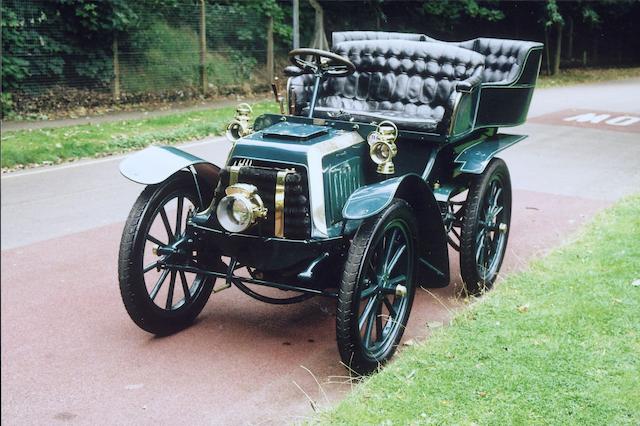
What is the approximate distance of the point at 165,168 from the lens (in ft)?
16.1

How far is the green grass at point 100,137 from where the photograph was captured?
1072cm

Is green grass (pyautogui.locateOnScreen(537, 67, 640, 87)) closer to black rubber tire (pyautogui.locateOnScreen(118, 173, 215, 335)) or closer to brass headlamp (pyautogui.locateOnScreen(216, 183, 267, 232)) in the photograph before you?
black rubber tire (pyautogui.locateOnScreen(118, 173, 215, 335))

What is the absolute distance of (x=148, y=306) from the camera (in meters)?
4.86

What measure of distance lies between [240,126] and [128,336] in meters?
1.53

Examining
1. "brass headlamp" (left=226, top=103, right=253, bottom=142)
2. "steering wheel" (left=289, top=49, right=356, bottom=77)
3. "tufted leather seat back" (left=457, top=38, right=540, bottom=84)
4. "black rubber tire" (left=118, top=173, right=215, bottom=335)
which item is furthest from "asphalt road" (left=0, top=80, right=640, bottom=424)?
"steering wheel" (left=289, top=49, right=356, bottom=77)

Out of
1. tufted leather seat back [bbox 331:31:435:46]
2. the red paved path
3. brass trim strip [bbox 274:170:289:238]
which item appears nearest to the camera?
the red paved path

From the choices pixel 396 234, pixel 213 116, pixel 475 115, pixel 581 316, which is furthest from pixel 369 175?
pixel 213 116

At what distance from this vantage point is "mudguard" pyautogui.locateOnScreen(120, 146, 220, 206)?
482cm

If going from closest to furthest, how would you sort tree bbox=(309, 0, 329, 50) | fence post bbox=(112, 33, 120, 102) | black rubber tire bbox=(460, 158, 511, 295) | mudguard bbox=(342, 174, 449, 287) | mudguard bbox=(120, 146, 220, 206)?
mudguard bbox=(342, 174, 449, 287) → mudguard bbox=(120, 146, 220, 206) → black rubber tire bbox=(460, 158, 511, 295) → fence post bbox=(112, 33, 120, 102) → tree bbox=(309, 0, 329, 50)

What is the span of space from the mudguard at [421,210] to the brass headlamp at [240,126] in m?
1.03

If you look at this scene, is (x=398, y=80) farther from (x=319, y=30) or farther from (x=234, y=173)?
(x=319, y=30)

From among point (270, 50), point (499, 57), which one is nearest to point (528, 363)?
point (499, 57)

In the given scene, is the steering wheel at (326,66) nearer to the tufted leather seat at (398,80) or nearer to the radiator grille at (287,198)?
the tufted leather seat at (398,80)

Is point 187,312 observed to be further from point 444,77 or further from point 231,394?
point 444,77
